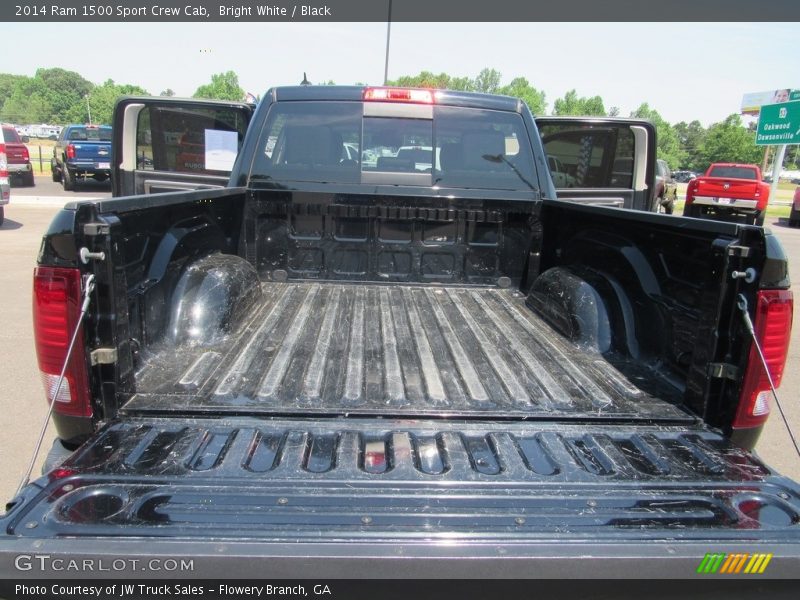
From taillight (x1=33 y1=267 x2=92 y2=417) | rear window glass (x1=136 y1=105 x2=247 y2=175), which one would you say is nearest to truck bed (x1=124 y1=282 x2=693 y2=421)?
taillight (x1=33 y1=267 x2=92 y2=417)

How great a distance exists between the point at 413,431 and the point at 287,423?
1.40 ft

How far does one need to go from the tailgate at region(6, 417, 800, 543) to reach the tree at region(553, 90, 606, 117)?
67.8 metres

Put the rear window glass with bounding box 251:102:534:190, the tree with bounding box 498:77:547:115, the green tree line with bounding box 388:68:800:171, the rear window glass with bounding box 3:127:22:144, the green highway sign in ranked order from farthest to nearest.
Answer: the tree with bounding box 498:77:547:115
the green tree line with bounding box 388:68:800:171
the green highway sign
the rear window glass with bounding box 3:127:22:144
the rear window glass with bounding box 251:102:534:190

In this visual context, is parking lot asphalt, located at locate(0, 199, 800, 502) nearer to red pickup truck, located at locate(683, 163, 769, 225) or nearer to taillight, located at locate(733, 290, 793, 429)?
taillight, located at locate(733, 290, 793, 429)

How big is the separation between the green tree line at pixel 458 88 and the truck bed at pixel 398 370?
29.2 m

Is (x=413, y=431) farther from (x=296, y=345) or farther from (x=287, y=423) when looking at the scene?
(x=296, y=345)

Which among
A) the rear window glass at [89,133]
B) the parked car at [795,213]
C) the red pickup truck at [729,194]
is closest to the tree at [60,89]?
the rear window glass at [89,133]

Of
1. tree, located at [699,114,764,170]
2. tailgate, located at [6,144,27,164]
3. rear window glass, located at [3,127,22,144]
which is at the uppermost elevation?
tree, located at [699,114,764,170]

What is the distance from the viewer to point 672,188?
21.5 meters

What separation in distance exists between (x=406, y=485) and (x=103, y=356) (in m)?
1.07

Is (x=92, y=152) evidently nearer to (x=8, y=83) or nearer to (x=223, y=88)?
(x=223, y=88)

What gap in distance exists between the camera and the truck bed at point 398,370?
2111mm

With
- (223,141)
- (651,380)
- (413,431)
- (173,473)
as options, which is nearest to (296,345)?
(413,431)

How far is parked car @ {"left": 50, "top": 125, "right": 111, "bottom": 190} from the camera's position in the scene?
771 inches
